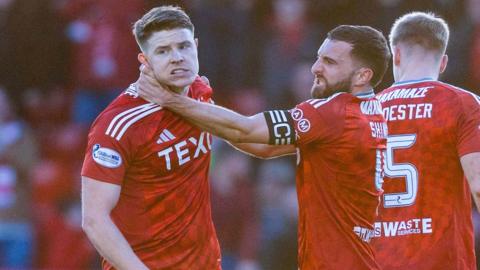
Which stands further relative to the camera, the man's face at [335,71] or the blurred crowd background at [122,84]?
the blurred crowd background at [122,84]

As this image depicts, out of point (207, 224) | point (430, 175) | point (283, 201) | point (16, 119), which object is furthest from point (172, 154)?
point (16, 119)

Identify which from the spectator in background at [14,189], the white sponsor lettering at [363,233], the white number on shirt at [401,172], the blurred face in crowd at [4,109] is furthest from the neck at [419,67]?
the blurred face in crowd at [4,109]

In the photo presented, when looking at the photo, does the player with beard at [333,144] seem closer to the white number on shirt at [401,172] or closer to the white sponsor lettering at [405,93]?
the white number on shirt at [401,172]

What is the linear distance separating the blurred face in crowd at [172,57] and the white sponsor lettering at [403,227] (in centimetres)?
160

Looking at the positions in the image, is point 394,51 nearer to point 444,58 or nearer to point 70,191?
point 444,58

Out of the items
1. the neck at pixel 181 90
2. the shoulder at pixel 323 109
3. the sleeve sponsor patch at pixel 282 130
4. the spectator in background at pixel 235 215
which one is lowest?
the spectator in background at pixel 235 215

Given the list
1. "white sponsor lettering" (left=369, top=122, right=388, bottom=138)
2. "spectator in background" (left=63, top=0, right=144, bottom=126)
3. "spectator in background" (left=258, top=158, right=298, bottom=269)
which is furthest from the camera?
"spectator in background" (left=63, top=0, right=144, bottom=126)

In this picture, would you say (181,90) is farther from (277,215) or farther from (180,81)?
(277,215)

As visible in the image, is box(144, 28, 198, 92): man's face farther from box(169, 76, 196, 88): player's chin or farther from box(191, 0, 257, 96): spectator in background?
box(191, 0, 257, 96): spectator in background

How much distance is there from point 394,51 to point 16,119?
6.41 meters

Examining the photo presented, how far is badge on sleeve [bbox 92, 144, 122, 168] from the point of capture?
593cm

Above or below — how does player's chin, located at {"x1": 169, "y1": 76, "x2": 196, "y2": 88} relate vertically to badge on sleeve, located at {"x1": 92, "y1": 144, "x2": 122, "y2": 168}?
above

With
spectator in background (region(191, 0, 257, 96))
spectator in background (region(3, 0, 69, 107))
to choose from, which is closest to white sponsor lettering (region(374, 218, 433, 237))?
spectator in background (region(191, 0, 257, 96))

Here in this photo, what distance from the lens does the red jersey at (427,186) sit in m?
6.95
